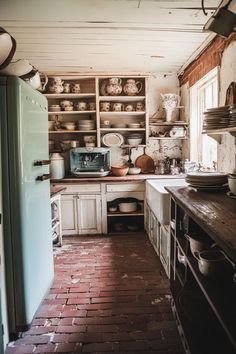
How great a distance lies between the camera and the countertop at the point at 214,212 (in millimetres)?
1014

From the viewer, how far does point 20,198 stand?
1.71 m

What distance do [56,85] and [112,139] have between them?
1.11 m

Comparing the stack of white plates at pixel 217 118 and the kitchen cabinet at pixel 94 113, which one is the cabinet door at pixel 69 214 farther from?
the stack of white plates at pixel 217 118

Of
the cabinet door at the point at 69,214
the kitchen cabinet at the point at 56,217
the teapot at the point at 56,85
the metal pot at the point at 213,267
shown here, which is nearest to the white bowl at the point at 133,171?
the cabinet door at the point at 69,214

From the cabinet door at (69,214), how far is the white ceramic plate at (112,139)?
98 cm

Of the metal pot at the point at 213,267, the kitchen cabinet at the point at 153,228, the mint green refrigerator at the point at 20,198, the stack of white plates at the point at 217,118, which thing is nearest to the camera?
the metal pot at the point at 213,267

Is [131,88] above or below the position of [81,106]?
above

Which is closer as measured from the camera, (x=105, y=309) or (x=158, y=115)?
(x=105, y=309)

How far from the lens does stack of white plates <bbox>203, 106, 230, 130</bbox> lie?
1942 millimetres

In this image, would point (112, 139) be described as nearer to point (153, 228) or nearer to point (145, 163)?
point (145, 163)

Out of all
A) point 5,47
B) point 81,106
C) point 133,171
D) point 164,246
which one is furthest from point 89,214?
point 5,47

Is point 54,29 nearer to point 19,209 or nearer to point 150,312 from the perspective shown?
point 19,209

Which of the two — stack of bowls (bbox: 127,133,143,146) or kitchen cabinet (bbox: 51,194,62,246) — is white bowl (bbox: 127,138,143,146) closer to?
stack of bowls (bbox: 127,133,143,146)

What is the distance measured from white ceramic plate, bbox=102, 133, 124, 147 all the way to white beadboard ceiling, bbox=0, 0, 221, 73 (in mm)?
962
